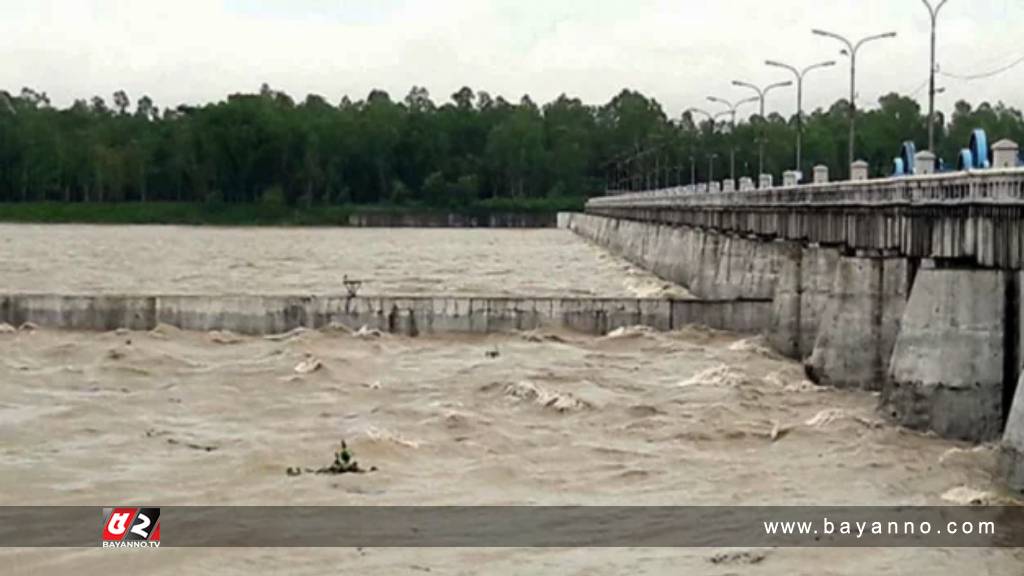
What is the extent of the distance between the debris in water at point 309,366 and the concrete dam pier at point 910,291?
14.1 meters

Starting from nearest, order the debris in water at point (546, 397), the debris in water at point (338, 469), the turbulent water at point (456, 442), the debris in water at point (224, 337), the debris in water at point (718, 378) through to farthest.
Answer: the turbulent water at point (456, 442) < the debris in water at point (338, 469) < the debris in water at point (546, 397) < the debris in water at point (718, 378) < the debris in water at point (224, 337)

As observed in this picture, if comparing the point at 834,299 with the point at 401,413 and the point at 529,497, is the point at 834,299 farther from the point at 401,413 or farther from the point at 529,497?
the point at 529,497

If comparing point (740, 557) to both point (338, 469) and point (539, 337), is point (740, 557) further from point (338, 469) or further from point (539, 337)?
point (539, 337)

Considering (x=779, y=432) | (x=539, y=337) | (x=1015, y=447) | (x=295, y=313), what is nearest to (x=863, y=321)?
(x=779, y=432)

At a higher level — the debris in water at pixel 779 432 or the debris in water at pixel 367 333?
the debris in water at pixel 367 333

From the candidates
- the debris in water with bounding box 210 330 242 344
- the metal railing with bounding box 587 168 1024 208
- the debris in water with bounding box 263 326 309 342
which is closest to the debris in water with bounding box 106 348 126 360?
the debris in water with bounding box 210 330 242 344

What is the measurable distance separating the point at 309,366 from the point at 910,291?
17467mm

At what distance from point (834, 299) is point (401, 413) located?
1268 cm

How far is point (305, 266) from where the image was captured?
104875mm

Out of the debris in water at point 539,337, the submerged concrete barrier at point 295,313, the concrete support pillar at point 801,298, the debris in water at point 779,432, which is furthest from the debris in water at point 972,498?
the submerged concrete barrier at point 295,313

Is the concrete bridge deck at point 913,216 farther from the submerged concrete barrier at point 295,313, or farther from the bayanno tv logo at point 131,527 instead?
the bayanno tv logo at point 131,527

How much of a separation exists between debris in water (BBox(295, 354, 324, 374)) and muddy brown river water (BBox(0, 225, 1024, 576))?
0.23 m

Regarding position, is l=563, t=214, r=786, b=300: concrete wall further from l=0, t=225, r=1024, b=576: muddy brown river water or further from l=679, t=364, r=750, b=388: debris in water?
l=679, t=364, r=750, b=388: debris in water

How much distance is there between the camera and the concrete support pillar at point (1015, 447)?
2511 centimetres
